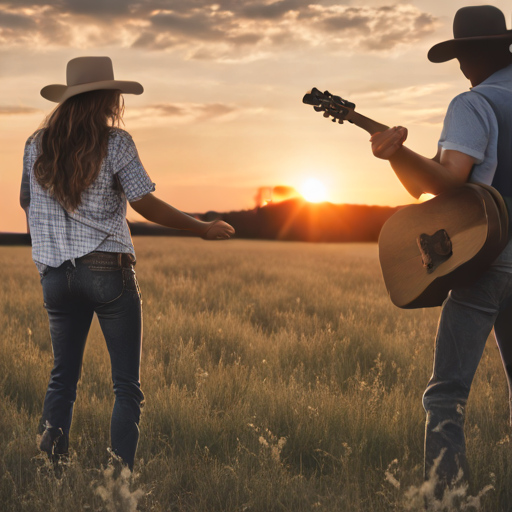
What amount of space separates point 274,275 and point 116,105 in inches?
394

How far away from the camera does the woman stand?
2.69m

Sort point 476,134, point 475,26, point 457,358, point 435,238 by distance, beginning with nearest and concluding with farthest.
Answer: point 476,134, point 457,358, point 475,26, point 435,238

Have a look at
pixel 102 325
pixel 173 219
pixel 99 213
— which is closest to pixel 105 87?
pixel 99 213

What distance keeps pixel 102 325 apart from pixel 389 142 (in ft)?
5.25

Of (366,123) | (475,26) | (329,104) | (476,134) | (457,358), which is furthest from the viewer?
(329,104)

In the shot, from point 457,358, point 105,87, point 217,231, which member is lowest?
point 457,358

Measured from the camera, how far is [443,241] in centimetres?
276

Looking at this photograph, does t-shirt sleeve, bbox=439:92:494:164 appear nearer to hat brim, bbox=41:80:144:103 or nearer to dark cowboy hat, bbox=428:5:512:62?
dark cowboy hat, bbox=428:5:512:62

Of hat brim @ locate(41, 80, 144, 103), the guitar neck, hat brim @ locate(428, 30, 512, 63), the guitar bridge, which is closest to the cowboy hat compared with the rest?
hat brim @ locate(41, 80, 144, 103)

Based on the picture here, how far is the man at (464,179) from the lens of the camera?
2.50 meters

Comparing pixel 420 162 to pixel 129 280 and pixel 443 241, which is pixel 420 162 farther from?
pixel 129 280

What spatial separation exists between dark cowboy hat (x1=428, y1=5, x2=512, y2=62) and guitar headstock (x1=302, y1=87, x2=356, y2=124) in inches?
21.5

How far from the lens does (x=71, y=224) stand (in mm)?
2750

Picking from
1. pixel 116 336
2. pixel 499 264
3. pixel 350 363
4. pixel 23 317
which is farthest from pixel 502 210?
pixel 23 317
